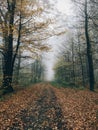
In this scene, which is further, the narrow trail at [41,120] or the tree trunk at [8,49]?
the tree trunk at [8,49]

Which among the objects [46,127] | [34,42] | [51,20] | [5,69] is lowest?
[46,127]

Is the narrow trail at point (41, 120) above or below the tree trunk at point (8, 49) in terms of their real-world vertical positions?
below

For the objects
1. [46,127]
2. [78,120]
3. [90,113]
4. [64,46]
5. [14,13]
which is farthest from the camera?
[64,46]

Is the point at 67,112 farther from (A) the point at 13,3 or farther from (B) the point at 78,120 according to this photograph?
(A) the point at 13,3

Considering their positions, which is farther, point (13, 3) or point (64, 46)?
point (64, 46)

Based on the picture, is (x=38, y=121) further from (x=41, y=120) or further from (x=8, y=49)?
(x=8, y=49)

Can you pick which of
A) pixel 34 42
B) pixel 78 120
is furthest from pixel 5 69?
pixel 78 120

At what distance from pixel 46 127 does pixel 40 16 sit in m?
10.4

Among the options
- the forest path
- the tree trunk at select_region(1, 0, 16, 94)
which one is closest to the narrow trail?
the forest path

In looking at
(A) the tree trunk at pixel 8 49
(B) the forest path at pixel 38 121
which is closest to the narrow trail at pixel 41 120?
(B) the forest path at pixel 38 121

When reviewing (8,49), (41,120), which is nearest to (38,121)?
(41,120)

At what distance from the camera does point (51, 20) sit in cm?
1619

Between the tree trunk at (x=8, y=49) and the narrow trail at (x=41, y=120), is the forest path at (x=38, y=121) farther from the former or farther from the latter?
the tree trunk at (x=8, y=49)

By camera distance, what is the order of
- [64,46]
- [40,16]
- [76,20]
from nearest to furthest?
[40,16] < [76,20] < [64,46]
